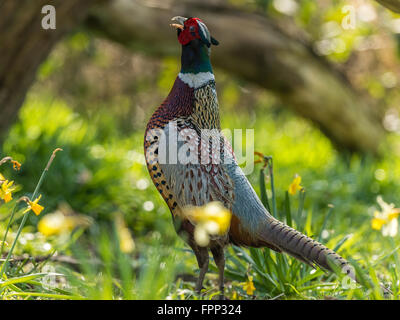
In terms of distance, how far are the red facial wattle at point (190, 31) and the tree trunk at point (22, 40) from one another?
2.11 m

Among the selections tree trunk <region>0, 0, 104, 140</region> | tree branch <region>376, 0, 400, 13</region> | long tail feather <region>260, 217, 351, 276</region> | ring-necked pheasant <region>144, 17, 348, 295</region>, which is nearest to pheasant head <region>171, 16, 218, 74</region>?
ring-necked pheasant <region>144, 17, 348, 295</region>

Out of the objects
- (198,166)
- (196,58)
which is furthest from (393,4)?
(198,166)

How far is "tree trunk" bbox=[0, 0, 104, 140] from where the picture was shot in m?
3.67

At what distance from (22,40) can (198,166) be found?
2466 mm

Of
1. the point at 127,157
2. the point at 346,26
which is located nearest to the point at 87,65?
the point at 127,157

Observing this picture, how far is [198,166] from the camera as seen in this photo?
2.03m

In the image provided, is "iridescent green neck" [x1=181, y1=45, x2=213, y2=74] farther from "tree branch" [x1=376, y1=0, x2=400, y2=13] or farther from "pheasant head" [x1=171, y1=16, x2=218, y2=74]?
"tree branch" [x1=376, y1=0, x2=400, y2=13]

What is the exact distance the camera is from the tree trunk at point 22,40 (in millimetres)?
3668

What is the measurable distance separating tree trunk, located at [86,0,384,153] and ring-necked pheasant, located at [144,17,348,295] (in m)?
→ 3.15

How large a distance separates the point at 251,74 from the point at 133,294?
4.00 meters

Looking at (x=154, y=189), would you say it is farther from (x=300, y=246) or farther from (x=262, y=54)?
(x=300, y=246)

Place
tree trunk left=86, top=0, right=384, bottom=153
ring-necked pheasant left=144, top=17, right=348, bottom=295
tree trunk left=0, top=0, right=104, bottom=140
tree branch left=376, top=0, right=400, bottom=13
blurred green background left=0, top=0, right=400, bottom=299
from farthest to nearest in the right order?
tree trunk left=86, top=0, right=384, bottom=153 → tree trunk left=0, top=0, right=104, bottom=140 → blurred green background left=0, top=0, right=400, bottom=299 → tree branch left=376, top=0, right=400, bottom=13 → ring-necked pheasant left=144, top=17, right=348, bottom=295

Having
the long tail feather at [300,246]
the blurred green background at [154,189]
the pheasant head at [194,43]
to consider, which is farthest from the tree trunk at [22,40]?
the long tail feather at [300,246]
